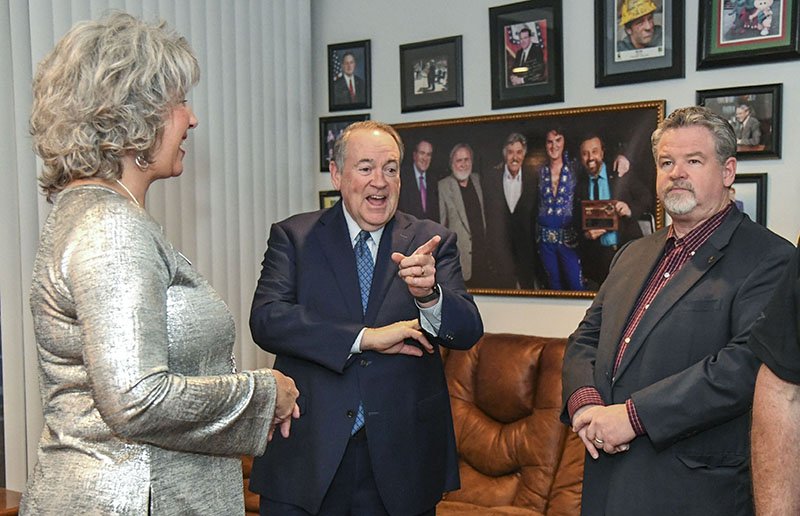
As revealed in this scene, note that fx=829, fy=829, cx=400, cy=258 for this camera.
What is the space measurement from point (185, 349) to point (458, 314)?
0.96 metres

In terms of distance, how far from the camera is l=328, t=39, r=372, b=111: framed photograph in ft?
13.6

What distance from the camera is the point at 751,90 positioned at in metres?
3.08

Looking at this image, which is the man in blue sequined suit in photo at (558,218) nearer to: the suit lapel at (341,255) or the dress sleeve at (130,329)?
the suit lapel at (341,255)

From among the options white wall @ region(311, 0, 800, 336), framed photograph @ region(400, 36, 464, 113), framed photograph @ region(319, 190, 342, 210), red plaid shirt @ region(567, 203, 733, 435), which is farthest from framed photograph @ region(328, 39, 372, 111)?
red plaid shirt @ region(567, 203, 733, 435)

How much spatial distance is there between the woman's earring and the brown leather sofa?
204cm

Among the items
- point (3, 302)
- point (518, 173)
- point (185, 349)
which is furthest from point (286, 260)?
point (518, 173)

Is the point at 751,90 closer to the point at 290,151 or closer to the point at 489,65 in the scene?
the point at 489,65

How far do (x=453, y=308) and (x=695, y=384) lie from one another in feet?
2.21

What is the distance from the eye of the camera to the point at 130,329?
1.42m

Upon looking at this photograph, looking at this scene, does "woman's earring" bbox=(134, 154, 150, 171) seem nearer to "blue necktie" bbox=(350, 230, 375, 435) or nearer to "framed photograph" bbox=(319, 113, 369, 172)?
"blue necktie" bbox=(350, 230, 375, 435)

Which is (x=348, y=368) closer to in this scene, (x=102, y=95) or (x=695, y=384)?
(x=695, y=384)

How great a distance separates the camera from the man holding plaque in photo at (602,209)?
11.1 feet

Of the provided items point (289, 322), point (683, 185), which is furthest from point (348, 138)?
point (683, 185)

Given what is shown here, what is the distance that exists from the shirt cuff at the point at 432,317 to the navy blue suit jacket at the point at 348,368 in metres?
0.01
